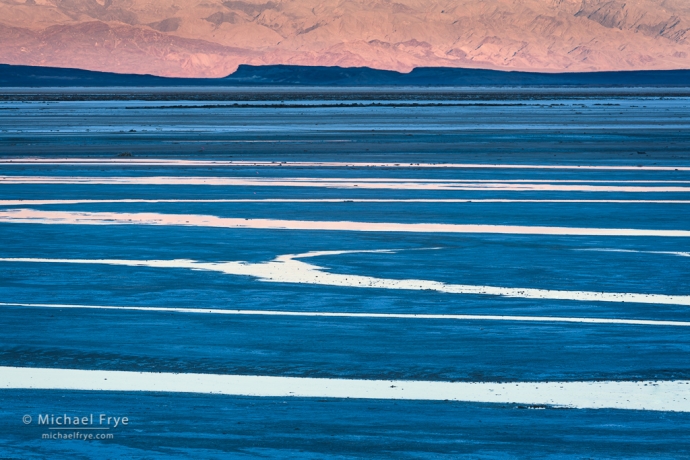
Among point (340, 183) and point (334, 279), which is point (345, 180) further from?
point (334, 279)

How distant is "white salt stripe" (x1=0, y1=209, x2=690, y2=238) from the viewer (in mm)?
16859

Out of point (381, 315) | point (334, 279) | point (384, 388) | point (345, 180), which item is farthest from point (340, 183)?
point (384, 388)

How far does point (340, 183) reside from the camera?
82.6 feet

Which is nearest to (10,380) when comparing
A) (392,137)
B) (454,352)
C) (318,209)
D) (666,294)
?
(454,352)

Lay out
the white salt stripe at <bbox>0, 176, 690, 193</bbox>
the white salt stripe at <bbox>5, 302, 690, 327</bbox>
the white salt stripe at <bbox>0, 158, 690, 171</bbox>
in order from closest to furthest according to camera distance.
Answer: the white salt stripe at <bbox>5, 302, 690, 327</bbox> → the white salt stripe at <bbox>0, 176, 690, 193</bbox> → the white salt stripe at <bbox>0, 158, 690, 171</bbox>

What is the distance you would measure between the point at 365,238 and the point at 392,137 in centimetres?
3102

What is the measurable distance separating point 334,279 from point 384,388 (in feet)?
15.6

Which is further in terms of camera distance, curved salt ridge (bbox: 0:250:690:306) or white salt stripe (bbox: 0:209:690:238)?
white salt stripe (bbox: 0:209:690:238)

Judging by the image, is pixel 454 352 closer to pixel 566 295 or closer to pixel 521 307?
pixel 521 307

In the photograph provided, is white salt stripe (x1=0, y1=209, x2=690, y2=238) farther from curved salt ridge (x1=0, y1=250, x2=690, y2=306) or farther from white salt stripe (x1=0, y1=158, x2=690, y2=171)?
white salt stripe (x1=0, y1=158, x2=690, y2=171)

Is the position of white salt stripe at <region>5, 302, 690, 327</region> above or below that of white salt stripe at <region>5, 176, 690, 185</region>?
below

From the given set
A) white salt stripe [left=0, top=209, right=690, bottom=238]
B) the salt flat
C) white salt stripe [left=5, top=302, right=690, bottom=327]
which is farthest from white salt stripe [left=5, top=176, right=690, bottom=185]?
white salt stripe [left=5, top=302, right=690, bottom=327]

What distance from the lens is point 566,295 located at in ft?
37.3

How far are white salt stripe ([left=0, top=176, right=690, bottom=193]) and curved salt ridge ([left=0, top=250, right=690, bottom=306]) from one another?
388 inches
